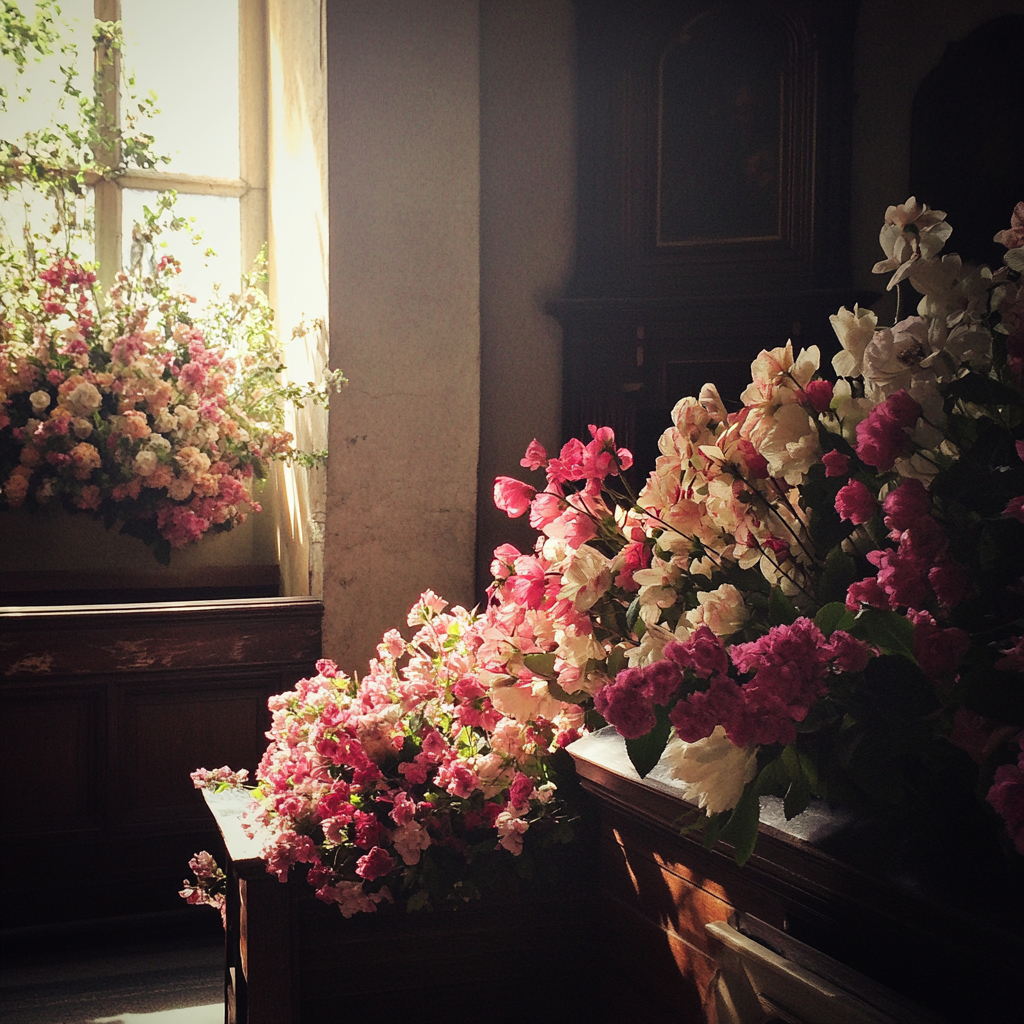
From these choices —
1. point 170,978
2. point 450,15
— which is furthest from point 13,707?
point 450,15

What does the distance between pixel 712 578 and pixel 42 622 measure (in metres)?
2.31

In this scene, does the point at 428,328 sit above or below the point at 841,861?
above

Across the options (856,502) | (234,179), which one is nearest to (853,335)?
(856,502)

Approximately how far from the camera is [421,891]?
141 cm

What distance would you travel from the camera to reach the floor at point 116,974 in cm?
233

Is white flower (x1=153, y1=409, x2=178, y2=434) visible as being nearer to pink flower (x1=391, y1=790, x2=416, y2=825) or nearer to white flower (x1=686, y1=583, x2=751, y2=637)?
pink flower (x1=391, y1=790, x2=416, y2=825)

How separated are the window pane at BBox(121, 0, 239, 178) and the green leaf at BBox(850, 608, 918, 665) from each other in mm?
3457

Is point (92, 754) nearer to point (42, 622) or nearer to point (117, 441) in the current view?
point (42, 622)

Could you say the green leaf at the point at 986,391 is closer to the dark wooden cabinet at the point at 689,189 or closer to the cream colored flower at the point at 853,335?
the cream colored flower at the point at 853,335

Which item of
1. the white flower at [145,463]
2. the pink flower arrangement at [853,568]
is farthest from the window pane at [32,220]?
the pink flower arrangement at [853,568]

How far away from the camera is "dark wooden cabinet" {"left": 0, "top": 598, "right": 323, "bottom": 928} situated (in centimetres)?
274

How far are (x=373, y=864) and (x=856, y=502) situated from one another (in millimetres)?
878

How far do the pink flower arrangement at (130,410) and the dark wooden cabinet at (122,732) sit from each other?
1.08 ft

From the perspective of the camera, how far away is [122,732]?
2828 mm
